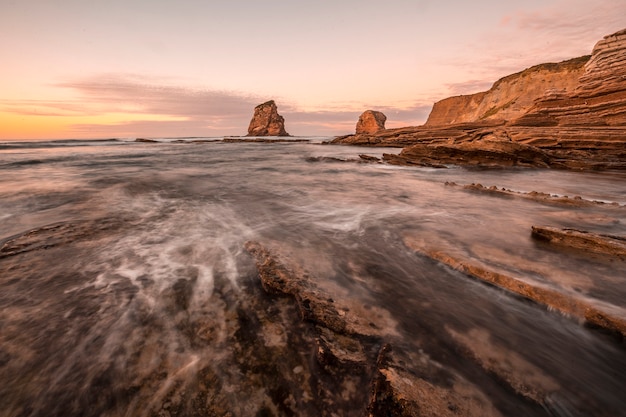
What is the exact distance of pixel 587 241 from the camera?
15.8 ft

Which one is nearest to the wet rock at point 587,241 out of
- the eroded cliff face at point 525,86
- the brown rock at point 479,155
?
the brown rock at point 479,155

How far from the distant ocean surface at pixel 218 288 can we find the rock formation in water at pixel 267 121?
456ft

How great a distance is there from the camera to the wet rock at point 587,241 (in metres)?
4.58

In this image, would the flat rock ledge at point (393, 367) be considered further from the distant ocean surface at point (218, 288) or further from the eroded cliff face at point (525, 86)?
the eroded cliff face at point (525, 86)

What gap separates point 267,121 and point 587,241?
145 meters

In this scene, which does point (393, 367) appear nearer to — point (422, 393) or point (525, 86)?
point (422, 393)

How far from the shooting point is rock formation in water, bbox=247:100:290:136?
138m

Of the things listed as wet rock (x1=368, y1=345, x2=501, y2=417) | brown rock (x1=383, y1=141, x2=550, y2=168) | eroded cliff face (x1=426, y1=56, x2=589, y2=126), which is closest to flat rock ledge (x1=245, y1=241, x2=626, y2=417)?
wet rock (x1=368, y1=345, x2=501, y2=417)

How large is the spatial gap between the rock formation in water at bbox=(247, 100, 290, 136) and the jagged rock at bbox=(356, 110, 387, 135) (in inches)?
2009

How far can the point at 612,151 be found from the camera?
1684 cm

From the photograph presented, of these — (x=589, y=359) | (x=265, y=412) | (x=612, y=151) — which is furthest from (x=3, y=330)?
(x=612, y=151)

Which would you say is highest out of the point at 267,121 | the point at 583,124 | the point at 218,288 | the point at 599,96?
the point at 267,121

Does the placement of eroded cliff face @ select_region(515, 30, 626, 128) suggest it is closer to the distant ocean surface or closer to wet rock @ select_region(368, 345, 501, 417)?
the distant ocean surface

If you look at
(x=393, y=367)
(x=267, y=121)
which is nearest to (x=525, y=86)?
(x=393, y=367)
